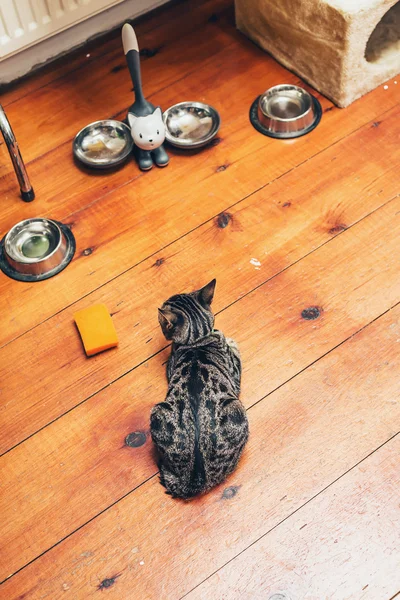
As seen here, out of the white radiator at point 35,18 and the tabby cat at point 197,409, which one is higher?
the white radiator at point 35,18

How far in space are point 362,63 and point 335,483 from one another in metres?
1.43

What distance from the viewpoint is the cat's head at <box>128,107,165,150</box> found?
7.11 ft

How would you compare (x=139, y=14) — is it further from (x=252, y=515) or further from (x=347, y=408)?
(x=252, y=515)

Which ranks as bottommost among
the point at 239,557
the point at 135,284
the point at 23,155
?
the point at 239,557

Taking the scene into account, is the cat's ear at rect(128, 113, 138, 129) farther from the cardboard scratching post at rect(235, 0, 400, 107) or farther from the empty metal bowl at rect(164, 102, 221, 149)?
the cardboard scratching post at rect(235, 0, 400, 107)

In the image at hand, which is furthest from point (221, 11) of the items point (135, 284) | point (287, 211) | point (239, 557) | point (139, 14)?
point (239, 557)

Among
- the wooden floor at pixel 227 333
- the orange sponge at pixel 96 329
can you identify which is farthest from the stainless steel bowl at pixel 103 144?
the orange sponge at pixel 96 329

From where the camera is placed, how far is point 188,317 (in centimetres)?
175

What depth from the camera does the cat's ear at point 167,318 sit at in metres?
1.71

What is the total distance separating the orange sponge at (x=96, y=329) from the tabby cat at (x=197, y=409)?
222mm

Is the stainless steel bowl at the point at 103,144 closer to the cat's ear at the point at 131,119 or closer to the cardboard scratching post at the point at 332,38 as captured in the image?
the cat's ear at the point at 131,119

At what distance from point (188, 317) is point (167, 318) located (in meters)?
0.07

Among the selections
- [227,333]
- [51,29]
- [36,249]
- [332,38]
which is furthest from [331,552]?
[51,29]

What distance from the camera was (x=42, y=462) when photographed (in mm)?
1766
